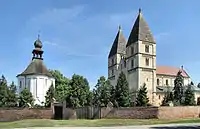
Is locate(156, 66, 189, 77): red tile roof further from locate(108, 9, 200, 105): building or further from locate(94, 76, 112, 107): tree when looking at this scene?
locate(94, 76, 112, 107): tree

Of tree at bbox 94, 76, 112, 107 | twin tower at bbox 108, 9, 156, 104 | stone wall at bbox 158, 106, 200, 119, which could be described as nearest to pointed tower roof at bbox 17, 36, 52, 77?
tree at bbox 94, 76, 112, 107

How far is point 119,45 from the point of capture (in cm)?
10294

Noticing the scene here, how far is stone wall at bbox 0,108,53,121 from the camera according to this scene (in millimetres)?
39438

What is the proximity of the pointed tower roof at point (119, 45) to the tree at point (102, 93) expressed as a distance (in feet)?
84.0

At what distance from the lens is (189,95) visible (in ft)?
222

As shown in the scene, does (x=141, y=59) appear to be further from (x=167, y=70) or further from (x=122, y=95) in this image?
(x=122, y=95)

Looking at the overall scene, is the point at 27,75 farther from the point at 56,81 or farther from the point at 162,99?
the point at 162,99

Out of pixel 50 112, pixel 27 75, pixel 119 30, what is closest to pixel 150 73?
pixel 119 30

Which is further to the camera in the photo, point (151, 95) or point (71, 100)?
point (151, 95)

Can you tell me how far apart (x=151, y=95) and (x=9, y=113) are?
166 feet

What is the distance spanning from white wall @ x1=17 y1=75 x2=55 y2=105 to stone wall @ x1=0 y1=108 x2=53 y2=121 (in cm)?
3175

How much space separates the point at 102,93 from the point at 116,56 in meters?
30.3

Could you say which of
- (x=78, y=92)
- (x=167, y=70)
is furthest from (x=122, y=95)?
(x=167, y=70)

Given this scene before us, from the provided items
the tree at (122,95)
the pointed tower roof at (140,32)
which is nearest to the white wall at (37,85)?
the tree at (122,95)
